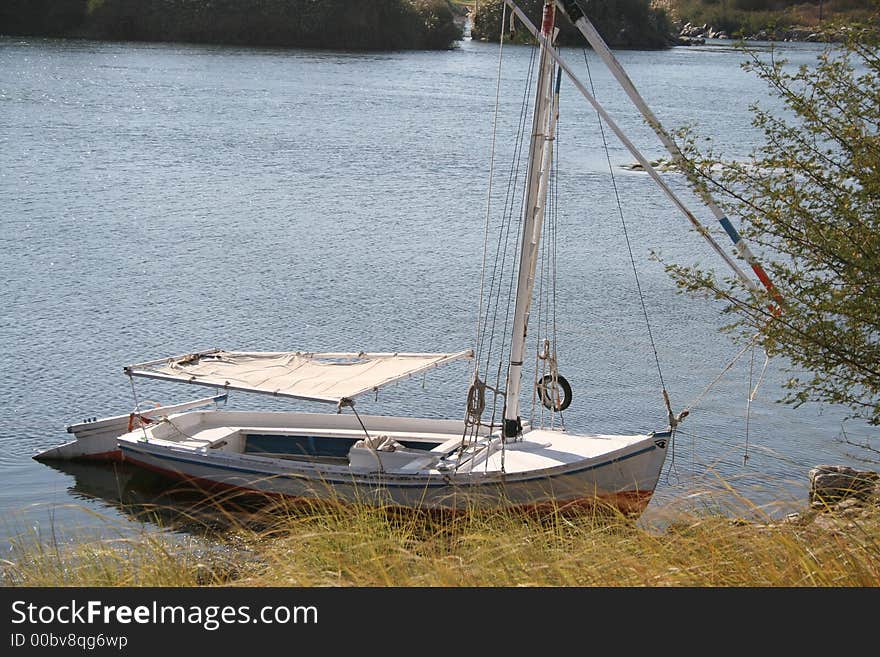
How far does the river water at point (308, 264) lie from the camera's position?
26.1 m

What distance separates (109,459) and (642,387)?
42.6ft

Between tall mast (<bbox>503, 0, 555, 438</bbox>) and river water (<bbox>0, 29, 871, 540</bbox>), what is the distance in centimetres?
271

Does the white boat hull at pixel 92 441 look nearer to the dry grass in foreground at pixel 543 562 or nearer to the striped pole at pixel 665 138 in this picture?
the striped pole at pixel 665 138

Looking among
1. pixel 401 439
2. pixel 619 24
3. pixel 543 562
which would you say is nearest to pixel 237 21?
pixel 619 24

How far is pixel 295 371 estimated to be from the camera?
22141 millimetres

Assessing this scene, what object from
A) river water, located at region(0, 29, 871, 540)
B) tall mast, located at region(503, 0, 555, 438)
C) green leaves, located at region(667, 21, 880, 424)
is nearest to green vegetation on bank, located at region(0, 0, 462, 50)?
river water, located at region(0, 29, 871, 540)

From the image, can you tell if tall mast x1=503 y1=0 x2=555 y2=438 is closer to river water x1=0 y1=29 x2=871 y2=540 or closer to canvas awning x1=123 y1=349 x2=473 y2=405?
canvas awning x1=123 y1=349 x2=473 y2=405

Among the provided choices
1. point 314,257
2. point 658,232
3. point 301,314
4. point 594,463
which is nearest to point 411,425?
point 594,463

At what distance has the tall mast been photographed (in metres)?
19.7

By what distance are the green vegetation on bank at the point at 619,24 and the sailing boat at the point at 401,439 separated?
111 m

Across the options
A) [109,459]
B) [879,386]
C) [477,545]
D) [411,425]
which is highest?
[879,386]

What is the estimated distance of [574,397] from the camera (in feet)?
92.1

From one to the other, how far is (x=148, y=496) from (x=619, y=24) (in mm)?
124442
